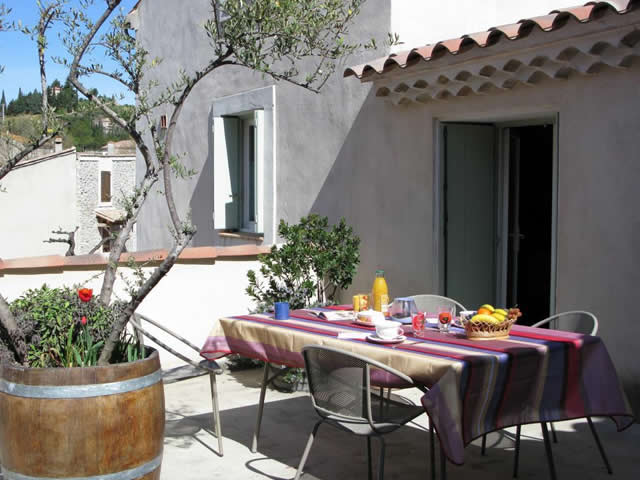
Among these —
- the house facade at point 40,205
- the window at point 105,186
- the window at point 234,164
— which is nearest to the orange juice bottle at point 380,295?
the window at point 234,164

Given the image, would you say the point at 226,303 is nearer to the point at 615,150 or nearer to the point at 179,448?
the point at 179,448

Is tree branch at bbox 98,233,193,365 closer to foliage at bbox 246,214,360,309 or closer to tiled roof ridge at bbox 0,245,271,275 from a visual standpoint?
tiled roof ridge at bbox 0,245,271,275

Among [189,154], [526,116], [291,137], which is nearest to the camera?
[526,116]

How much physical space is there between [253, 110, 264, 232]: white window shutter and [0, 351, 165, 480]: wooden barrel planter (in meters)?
5.32

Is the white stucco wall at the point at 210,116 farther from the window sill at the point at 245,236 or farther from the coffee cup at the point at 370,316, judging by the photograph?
the coffee cup at the point at 370,316

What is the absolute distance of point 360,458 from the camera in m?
4.86

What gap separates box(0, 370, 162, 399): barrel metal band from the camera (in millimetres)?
3391

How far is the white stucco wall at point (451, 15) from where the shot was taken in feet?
23.5

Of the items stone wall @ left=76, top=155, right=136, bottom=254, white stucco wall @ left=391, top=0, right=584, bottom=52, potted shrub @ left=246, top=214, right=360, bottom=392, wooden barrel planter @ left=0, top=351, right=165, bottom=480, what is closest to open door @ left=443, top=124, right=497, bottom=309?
potted shrub @ left=246, top=214, right=360, bottom=392

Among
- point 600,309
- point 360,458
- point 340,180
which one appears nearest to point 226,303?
point 340,180

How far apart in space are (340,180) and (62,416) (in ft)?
15.8

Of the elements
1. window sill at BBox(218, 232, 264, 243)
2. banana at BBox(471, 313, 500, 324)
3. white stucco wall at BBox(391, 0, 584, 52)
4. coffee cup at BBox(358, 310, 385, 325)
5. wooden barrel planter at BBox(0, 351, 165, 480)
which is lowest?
wooden barrel planter at BBox(0, 351, 165, 480)

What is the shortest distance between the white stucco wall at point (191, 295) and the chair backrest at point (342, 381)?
310 centimetres

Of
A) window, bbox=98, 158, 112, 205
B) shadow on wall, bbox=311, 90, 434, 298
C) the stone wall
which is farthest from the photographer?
window, bbox=98, 158, 112, 205
